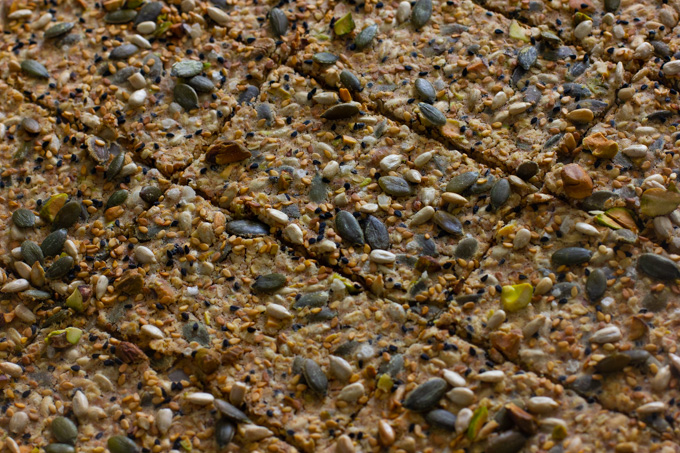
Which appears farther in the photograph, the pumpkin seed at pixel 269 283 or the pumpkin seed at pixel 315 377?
the pumpkin seed at pixel 269 283

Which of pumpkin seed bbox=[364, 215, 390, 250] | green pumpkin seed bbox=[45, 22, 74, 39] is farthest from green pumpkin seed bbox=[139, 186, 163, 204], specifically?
green pumpkin seed bbox=[45, 22, 74, 39]

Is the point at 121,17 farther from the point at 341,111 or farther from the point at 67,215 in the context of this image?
the point at 341,111

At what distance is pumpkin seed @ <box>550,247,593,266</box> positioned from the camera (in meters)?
2.38

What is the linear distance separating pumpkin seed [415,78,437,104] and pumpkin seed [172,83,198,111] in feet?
2.85

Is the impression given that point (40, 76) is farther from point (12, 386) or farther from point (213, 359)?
point (213, 359)

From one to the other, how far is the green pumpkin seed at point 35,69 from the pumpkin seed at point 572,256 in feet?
7.05

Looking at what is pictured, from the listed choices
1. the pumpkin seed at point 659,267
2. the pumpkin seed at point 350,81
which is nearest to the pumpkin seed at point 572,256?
the pumpkin seed at point 659,267

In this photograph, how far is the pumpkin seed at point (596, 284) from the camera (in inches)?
92.0

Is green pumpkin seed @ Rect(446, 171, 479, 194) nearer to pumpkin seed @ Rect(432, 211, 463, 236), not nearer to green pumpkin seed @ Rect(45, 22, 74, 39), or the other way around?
pumpkin seed @ Rect(432, 211, 463, 236)

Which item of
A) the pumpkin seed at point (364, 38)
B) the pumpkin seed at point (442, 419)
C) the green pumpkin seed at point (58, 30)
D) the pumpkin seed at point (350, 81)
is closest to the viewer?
the pumpkin seed at point (442, 419)

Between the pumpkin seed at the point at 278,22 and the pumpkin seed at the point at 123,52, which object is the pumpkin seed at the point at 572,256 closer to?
the pumpkin seed at the point at 278,22

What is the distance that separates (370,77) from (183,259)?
1.02m

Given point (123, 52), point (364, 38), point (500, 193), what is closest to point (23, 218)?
point (123, 52)

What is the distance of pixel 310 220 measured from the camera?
101 inches
